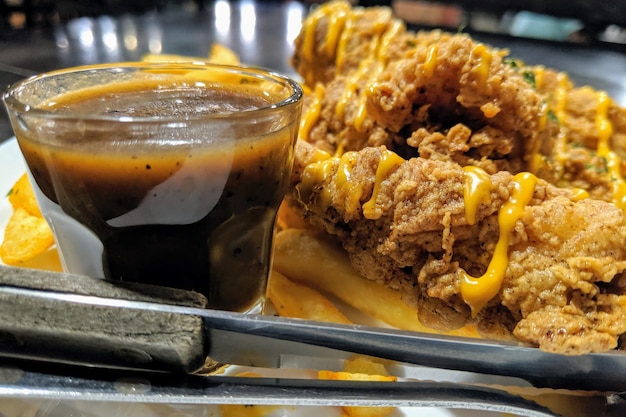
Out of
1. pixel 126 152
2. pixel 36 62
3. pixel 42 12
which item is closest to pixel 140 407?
pixel 126 152

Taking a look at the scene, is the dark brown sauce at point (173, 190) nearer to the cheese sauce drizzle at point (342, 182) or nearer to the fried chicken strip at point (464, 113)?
the cheese sauce drizzle at point (342, 182)

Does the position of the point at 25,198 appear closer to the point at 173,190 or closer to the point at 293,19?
the point at 173,190

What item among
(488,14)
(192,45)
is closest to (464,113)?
(192,45)

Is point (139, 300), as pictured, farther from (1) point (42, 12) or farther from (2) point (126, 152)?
(1) point (42, 12)

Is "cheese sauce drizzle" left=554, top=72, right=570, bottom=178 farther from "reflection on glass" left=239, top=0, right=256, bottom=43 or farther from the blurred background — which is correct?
the blurred background

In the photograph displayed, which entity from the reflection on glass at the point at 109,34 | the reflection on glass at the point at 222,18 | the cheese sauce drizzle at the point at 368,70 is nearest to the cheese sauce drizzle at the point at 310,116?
the cheese sauce drizzle at the point at 368,70
